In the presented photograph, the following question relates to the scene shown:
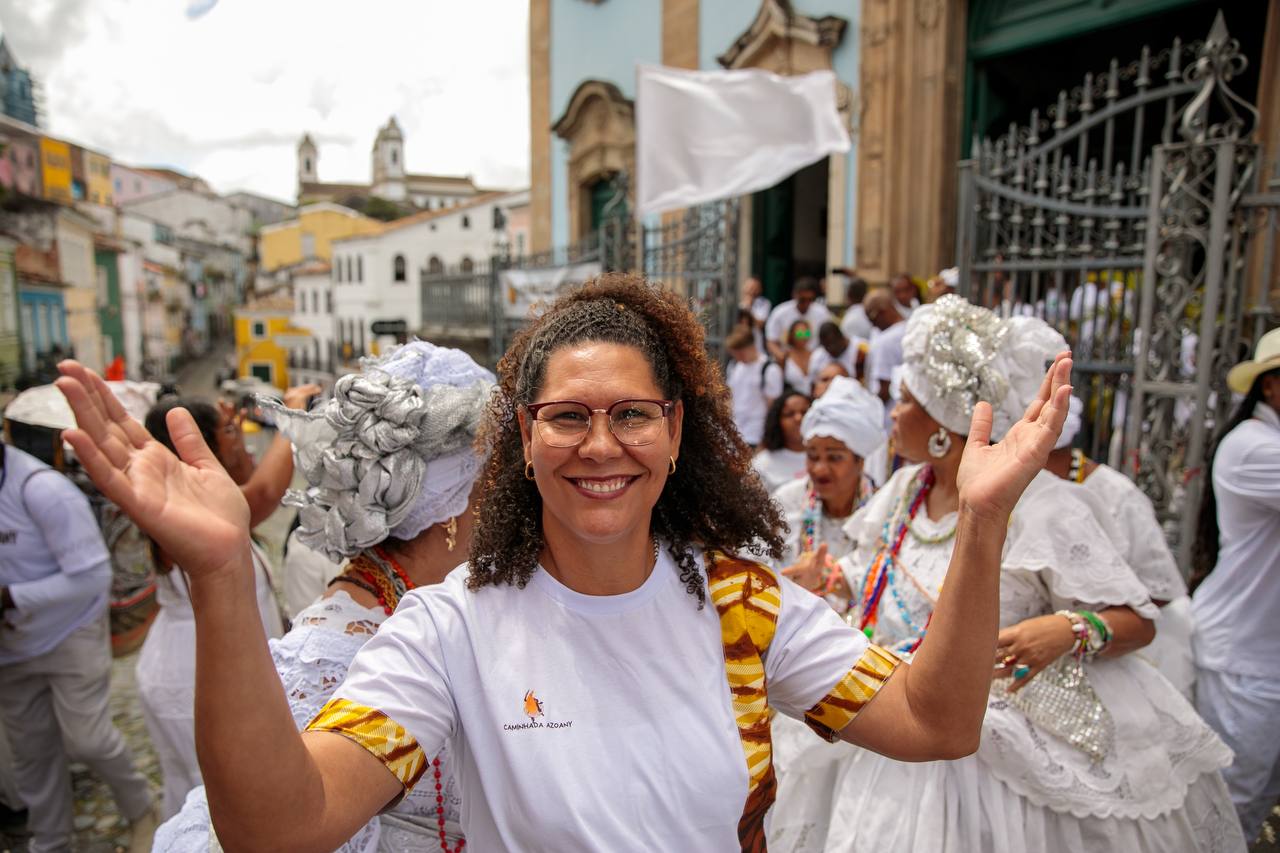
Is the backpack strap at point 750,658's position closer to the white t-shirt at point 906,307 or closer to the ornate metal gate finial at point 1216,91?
the ornate metal gate finial at point 1216,91

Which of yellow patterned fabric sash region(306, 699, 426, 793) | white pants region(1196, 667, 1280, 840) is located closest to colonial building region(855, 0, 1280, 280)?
white pants region(1196, 667, 1280, 840)

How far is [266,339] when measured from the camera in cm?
4522

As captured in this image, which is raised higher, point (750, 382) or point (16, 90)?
point (16, 90)

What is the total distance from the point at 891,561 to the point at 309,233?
5761cm

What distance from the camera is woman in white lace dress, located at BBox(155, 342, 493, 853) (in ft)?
5.24

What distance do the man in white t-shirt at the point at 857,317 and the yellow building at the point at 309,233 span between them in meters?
48.9

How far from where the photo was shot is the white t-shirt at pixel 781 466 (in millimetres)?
4598

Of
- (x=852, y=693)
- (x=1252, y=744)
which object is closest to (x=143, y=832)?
(x=852, y=693)

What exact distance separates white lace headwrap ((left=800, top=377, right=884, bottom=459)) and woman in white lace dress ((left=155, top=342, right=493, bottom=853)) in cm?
177

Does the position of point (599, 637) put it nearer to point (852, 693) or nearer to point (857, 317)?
point (852, 693)

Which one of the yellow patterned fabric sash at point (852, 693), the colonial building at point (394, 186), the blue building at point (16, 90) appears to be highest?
the colonial building at point (394, 186)

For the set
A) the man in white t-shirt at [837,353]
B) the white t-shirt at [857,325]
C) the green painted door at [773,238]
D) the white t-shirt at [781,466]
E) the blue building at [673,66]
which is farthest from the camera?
the green painted door at [773,238]

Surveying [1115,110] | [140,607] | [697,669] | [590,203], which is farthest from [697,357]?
[590,203]

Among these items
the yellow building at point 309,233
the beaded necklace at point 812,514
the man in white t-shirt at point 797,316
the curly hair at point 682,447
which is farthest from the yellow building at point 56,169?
the yellow building at point 309,233
